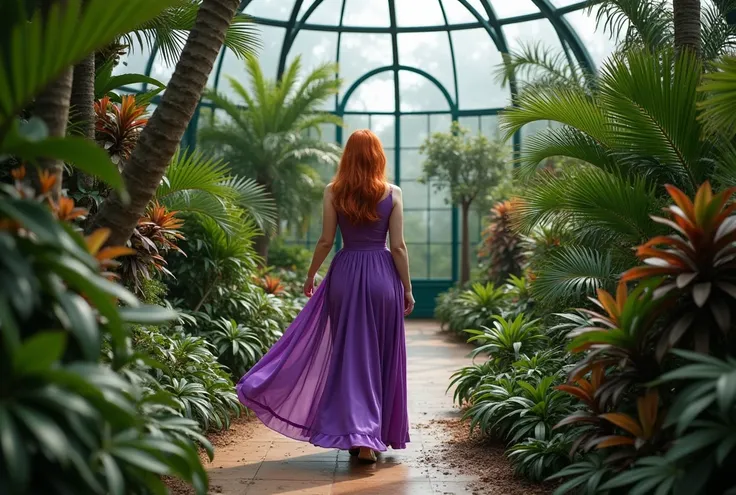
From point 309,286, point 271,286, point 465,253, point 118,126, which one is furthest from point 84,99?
point 465,253

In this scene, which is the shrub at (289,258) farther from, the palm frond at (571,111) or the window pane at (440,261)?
the palm frond at (571,111)

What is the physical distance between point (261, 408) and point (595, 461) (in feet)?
6.56

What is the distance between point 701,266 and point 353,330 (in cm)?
203

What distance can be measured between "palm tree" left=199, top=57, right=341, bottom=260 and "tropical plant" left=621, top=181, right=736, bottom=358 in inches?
402

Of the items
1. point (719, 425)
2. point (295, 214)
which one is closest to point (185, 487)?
point (719, 425)

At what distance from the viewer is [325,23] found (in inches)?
621

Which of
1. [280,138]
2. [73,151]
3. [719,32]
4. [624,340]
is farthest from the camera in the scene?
[280,138]

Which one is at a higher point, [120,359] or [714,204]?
[714,204]

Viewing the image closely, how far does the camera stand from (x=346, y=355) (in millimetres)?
4121

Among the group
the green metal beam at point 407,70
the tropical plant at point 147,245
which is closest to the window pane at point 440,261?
the green metal beam at point 407,70

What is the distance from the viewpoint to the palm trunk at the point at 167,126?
10.1 feet

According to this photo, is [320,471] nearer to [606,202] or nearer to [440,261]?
[606,202]

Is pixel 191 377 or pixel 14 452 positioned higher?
pixel 14 452

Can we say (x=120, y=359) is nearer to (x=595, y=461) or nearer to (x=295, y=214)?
(x=595, y=461)
